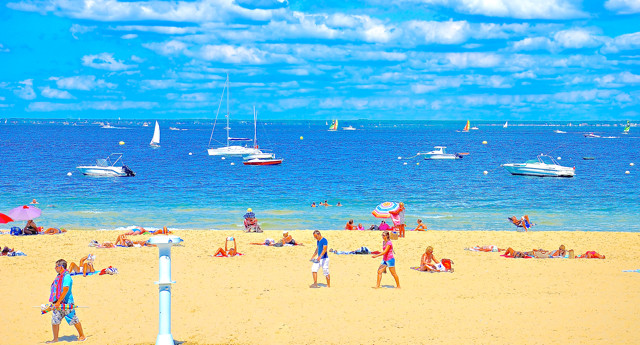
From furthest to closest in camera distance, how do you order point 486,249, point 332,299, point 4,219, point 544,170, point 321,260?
point 544,170 → point 4,219 → point 486,249 → point 321,260 → point 332,299

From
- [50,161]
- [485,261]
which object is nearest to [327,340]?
[485,261]

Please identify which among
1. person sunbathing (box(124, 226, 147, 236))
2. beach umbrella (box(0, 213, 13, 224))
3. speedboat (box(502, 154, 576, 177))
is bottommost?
person sunbathing (box(124, 226, 147, 236))

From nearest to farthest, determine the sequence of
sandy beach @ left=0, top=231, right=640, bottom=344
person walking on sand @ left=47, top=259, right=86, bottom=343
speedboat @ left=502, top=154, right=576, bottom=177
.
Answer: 1. person walking on sand @ left=47, top=259, right=86, bottom=343
2. sandy beach @ left=0, top=231, right=640, bottom=344
3. speedboat @ left=502, top=154, right=576, bottom=177

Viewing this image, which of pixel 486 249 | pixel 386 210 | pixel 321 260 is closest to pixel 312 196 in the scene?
pixel 386 210

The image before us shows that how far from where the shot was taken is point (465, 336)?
44.3ft

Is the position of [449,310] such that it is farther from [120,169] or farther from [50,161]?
[50,161]

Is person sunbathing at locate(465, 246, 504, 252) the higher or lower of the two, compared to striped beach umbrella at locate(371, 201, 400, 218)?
lower

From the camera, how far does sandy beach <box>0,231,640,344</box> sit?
13656 mm

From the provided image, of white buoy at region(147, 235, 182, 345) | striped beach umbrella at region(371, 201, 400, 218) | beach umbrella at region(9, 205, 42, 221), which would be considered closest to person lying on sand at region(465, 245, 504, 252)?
striped beach umbrella at region(371, 201, 400, 218)

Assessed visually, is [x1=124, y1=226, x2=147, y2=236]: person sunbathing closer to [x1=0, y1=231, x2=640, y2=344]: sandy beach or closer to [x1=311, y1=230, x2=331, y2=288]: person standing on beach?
[x1=0, y1=231, x2=640, y2=344]: sandy beach

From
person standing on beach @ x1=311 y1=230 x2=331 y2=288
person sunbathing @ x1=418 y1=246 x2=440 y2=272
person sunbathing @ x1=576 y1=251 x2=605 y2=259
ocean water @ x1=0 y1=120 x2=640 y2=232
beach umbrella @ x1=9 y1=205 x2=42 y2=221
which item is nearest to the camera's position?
person standing on beach @ x1=311 y1=230 x2=331 y2=288

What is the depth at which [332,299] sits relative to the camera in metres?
16.7

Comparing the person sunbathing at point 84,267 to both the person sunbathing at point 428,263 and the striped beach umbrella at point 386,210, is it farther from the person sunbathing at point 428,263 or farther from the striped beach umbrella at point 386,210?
the striped beach umbrella at point 386,210

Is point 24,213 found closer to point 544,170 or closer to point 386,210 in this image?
point 386,210
